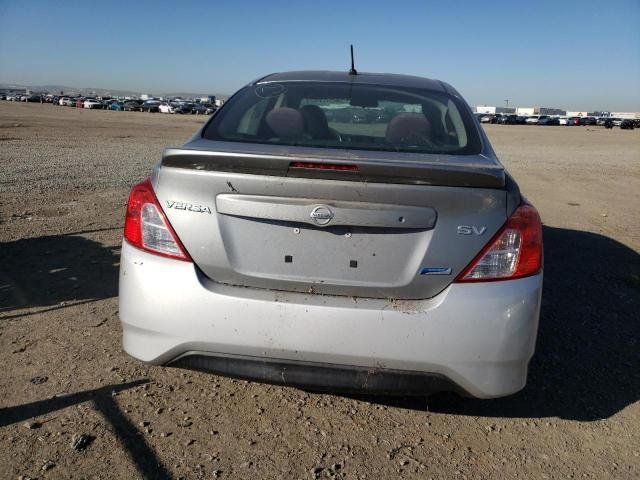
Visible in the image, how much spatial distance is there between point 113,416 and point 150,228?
38.5 inches

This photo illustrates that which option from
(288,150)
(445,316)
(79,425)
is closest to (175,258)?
(288,150)

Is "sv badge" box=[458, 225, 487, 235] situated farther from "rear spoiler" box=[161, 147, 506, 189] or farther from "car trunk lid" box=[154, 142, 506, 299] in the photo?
"rear spoiler" box=[161, 147, 506, 189]

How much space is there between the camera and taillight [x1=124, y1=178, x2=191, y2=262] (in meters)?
2.45

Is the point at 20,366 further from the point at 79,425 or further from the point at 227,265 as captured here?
the point at 227,265

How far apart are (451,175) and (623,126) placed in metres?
85.7

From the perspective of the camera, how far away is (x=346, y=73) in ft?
13.3

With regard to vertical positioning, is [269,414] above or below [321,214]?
below

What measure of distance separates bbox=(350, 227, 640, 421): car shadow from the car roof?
6.18ft

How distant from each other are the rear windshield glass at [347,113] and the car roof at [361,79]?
0.31ft

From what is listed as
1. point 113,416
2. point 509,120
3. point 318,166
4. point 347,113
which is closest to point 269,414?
point 113,416

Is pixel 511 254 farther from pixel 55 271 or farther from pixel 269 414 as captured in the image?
pixel 55 271

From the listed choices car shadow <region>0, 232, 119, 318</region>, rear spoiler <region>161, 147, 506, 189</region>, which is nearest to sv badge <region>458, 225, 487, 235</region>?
→ rear spoiler <region>161, 147, 506, 189</region>

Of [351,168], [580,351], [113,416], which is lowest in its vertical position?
[580,351]

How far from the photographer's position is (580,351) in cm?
374
